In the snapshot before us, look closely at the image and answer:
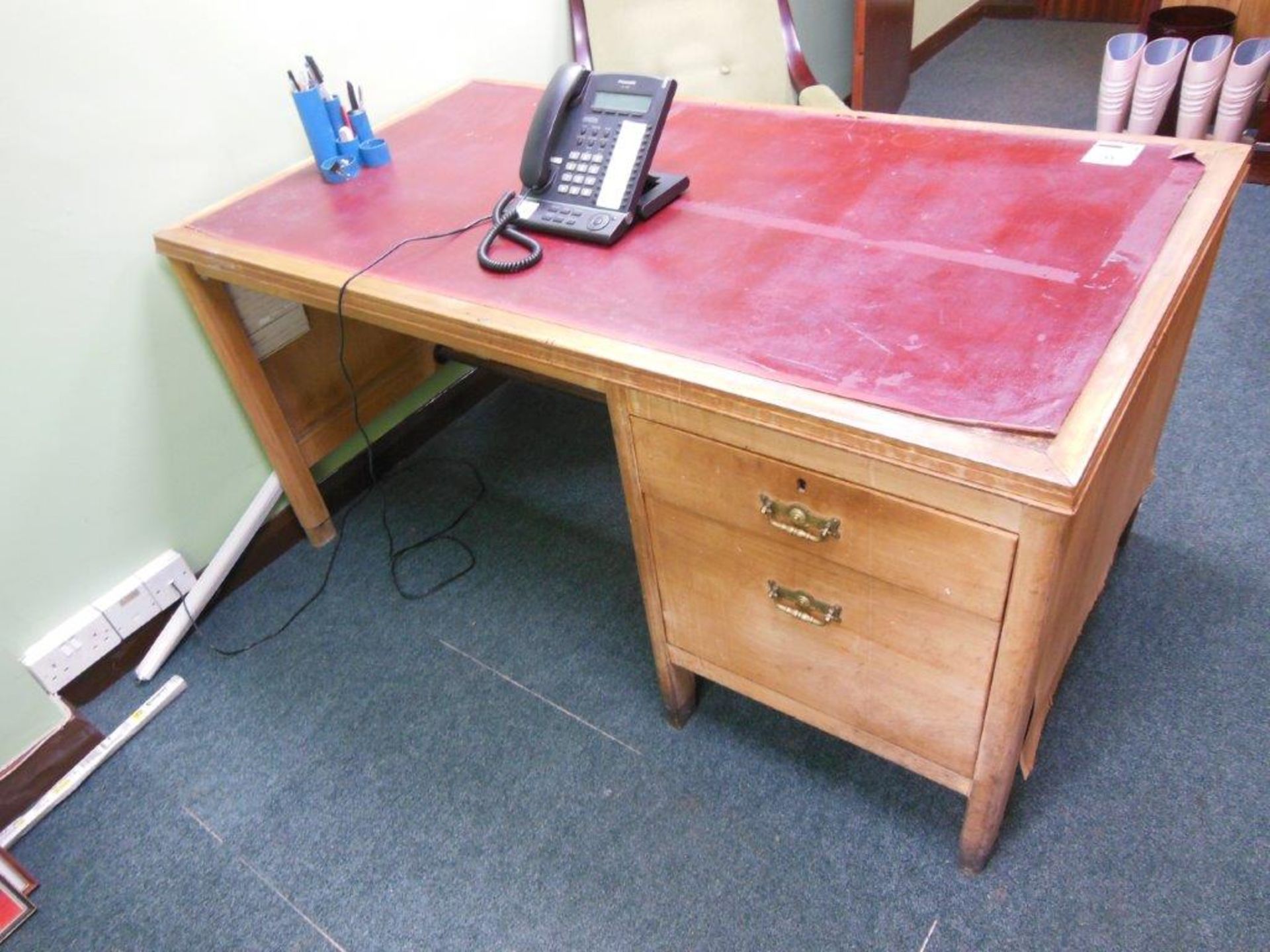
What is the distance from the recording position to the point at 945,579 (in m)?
0.85

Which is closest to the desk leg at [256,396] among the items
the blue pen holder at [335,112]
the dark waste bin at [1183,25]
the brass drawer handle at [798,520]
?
the blue pen holder at [335,112]

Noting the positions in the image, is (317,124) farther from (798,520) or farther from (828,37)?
(828,37)

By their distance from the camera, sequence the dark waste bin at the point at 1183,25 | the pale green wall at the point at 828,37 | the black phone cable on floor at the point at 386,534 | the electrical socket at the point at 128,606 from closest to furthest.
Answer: the electrical socket at the point at 128,606 < the black phone cable on floor at the point at 386,534 < the dark waste bin at the point at 1183,25 < the pale green wall at the point at 828,37

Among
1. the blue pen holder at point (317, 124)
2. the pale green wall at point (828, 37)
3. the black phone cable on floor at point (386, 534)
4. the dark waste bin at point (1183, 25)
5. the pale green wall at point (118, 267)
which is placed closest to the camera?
the pale green wall at point (118, 267)

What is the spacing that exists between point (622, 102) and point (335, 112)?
587mm

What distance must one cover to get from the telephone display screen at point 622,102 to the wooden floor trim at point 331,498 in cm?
104

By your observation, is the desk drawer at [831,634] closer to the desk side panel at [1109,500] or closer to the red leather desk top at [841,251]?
the desk side panel at [1109,500]

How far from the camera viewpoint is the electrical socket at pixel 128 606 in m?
1.54

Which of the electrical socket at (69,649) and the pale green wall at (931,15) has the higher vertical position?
the pale green wall at (931,15)

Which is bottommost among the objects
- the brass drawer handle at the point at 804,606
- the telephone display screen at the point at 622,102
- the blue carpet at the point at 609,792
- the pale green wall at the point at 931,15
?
the blue carpet at the point at 609,792

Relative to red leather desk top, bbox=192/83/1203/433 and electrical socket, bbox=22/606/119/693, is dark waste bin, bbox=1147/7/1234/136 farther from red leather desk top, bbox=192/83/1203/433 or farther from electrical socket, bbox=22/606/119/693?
electrical socket, bbox=22/606/119/693

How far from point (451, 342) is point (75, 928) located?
3.33 ft

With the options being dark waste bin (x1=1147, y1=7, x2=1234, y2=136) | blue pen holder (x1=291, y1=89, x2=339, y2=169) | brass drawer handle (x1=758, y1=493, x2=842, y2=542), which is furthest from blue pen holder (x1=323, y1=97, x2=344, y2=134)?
dark waste bin (x1=1147, y1=7, x2=1234, y2=136)

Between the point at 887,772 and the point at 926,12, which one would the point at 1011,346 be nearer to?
the point at 887,772
